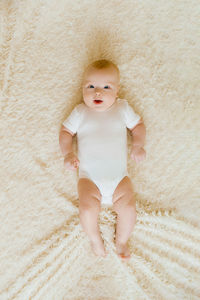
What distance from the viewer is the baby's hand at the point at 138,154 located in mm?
1412

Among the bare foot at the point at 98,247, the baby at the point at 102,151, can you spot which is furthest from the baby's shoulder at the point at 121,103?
the bare foot at the point at 98,247

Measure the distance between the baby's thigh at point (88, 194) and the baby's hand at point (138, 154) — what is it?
7.8 inches

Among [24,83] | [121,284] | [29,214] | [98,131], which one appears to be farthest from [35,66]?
[121,284]

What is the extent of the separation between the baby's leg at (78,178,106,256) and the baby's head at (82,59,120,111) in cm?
30

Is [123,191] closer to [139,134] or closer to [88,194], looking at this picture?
[88,194]

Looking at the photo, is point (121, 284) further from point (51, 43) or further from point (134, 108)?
point (51, 43)

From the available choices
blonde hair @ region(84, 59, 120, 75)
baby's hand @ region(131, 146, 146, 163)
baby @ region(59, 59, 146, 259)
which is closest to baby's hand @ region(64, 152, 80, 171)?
baby @ region(59, 59, 146, 259)

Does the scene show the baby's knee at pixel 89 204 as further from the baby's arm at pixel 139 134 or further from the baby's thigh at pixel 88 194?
the baby's arm at pixel 139 134

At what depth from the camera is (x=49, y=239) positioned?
146cm

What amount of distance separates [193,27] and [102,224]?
911 millimetres

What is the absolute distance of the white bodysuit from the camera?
137 cm

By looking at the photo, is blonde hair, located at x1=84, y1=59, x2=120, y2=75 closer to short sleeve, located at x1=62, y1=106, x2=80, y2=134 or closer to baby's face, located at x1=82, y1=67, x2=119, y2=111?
baby's face, located at x1=82, y1=67, x2=119, y2=111

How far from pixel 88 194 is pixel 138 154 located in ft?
0.84

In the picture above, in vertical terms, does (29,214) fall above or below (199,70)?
below
